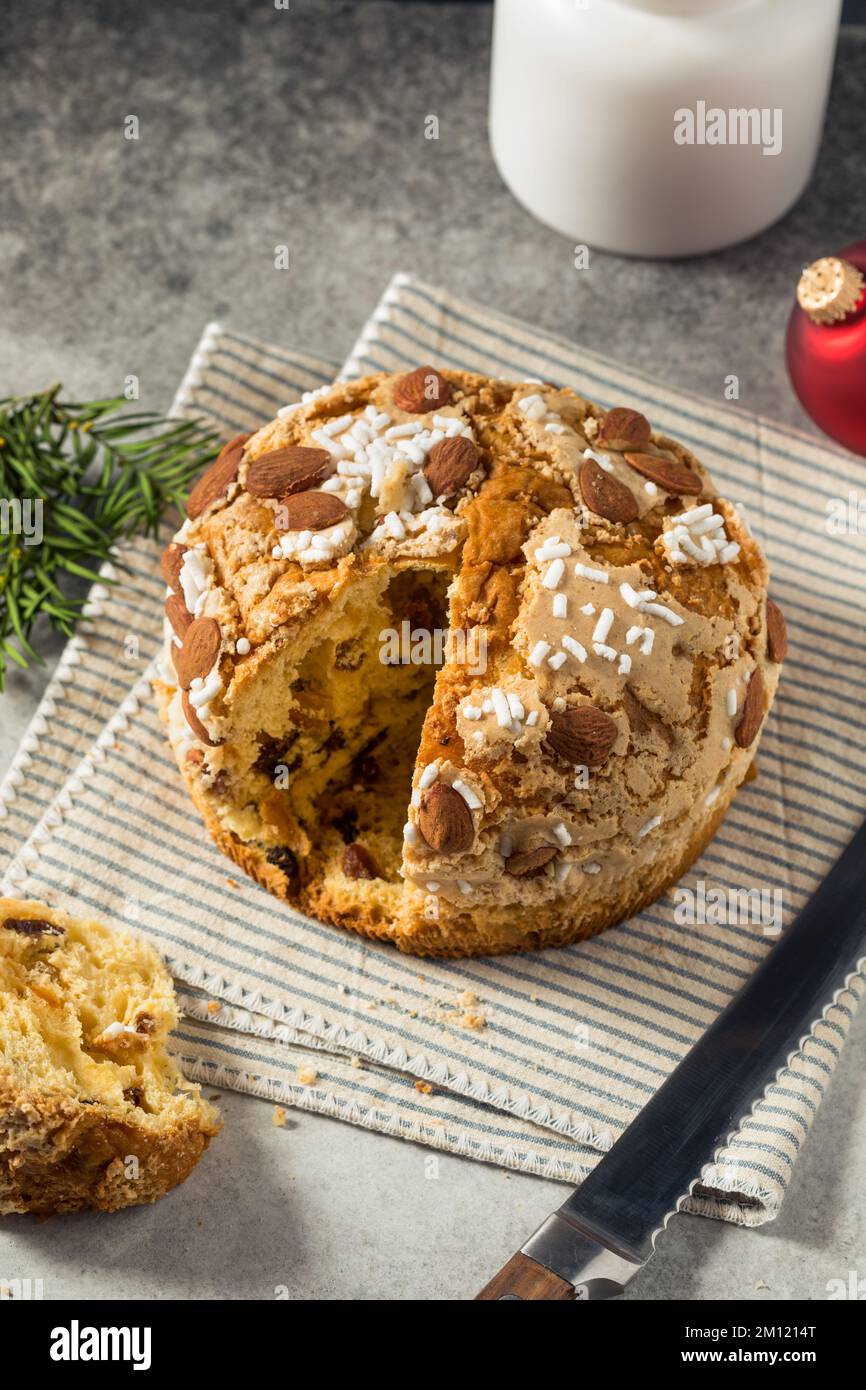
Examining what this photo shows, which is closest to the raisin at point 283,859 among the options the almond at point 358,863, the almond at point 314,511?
the almond at point 358,863

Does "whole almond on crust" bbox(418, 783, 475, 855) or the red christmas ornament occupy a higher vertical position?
the red christmas ornament

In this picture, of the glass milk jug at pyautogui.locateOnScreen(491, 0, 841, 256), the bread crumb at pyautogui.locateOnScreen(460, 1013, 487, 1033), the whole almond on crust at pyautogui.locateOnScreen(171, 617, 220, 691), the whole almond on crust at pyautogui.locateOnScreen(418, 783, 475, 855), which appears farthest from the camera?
the glass milk jug at pyautogui.locateOnScreen(491, 0, 841, 256)

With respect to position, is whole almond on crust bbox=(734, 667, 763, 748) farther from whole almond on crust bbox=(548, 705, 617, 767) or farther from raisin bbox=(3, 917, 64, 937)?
raisin bbox=(3, 917, 64, 937)

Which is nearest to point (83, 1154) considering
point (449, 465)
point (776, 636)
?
point (449, 465)

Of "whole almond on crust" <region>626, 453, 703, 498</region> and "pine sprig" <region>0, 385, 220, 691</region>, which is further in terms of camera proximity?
"pine sprig" <region>0, 385, 220, 691</region>

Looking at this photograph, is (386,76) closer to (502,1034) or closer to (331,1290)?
(502,1034)

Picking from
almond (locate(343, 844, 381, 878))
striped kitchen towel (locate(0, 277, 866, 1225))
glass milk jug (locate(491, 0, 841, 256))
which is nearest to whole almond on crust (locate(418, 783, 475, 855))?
almond (locate(343, 844, 381, 878))

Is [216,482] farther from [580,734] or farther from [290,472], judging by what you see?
[580,734]
